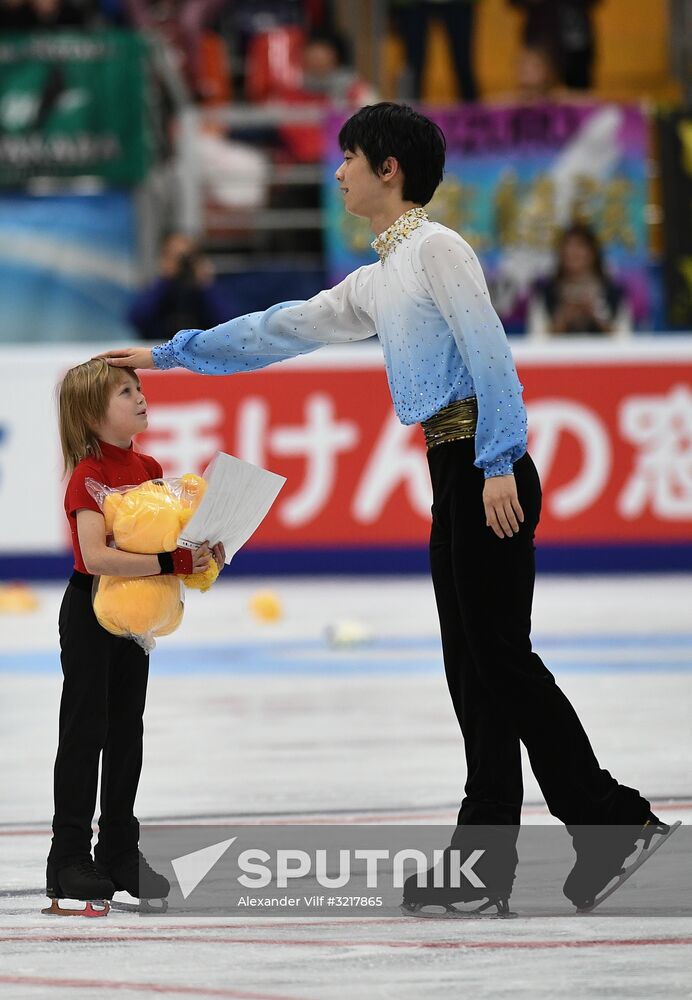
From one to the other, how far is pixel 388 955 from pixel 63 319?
29.8 feet

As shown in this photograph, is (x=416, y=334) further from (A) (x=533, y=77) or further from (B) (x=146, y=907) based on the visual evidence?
Result: (A) (x=533, y=77)

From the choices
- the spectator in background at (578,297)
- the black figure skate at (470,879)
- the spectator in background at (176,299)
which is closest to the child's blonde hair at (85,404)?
the black figure skate at (470,879)

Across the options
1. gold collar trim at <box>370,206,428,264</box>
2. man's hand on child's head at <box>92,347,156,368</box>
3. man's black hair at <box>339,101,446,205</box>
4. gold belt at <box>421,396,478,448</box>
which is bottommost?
gold belt at <box>421,396,478,448</box>

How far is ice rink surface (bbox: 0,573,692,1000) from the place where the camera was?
345cm

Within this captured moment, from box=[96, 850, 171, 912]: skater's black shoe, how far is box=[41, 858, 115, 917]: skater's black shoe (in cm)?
5

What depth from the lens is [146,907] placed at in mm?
3975

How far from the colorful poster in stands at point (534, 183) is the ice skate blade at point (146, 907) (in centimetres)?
826

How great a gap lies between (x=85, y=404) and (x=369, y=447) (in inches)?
253

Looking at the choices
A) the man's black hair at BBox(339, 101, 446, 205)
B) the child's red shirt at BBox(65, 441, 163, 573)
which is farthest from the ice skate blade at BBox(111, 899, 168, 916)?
the man's black hair at BBox(339, 101, 446, 205)

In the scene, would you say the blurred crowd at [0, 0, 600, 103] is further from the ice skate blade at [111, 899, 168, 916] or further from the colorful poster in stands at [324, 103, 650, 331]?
the ice skate blade at [111, 899, 168, 916]

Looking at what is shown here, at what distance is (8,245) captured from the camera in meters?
12.3

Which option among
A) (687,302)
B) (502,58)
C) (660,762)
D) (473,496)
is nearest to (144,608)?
(473,496)

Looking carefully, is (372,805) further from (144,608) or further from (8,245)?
(8,245)

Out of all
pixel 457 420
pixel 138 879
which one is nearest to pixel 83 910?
pixel 138 879
